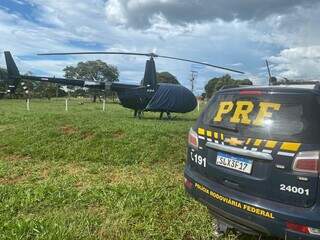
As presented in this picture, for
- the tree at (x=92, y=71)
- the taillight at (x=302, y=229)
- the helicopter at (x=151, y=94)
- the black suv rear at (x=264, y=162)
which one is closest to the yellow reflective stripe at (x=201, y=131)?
the black suv rear at (x=264, y=162)

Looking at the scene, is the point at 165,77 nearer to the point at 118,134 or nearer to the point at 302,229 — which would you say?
the point at 118,134

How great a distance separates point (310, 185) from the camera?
3471 millimetres

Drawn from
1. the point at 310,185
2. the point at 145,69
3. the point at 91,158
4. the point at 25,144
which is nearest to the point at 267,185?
the point at 310,185

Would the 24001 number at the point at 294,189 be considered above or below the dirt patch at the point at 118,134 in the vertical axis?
above

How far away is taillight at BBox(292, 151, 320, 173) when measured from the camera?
345 cm

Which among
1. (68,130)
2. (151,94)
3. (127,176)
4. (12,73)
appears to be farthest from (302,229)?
(12,73)

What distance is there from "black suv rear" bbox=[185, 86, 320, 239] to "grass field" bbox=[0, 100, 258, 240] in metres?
1.06

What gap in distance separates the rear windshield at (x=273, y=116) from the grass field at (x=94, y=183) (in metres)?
1.52

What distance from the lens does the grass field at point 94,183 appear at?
511 centimetres

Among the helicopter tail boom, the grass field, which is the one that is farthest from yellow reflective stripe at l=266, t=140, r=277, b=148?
the helicopter tail boom

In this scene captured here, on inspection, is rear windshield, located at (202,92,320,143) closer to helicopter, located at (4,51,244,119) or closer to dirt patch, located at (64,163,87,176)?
dirt patch, located at (64,163,87,176)

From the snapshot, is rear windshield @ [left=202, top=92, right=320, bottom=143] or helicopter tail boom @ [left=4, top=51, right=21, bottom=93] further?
helicopter tail boom @ [left=4, top=51, right=21, bottom=93]

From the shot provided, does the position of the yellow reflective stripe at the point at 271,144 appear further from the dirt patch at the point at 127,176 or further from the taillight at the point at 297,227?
the dirt patch at the point at 127,176

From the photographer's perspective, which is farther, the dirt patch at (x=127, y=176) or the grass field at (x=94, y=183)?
the dirt patch at (x=127, y=176)
